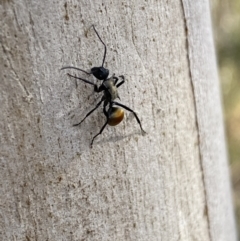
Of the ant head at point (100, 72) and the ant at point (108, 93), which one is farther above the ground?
the ant head at point (100, 72)

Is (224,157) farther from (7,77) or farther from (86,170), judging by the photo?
(7,77)

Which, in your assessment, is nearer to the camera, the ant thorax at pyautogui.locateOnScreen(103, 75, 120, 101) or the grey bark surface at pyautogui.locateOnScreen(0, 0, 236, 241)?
the grey bark surface at pyautogui.locateOnScreen(0, 0, 236, 241)

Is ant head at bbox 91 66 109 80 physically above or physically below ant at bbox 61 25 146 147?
above

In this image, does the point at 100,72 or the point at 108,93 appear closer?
the point at 100,72

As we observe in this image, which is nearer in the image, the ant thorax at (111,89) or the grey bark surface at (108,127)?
the grey bark surface at (108,127)
